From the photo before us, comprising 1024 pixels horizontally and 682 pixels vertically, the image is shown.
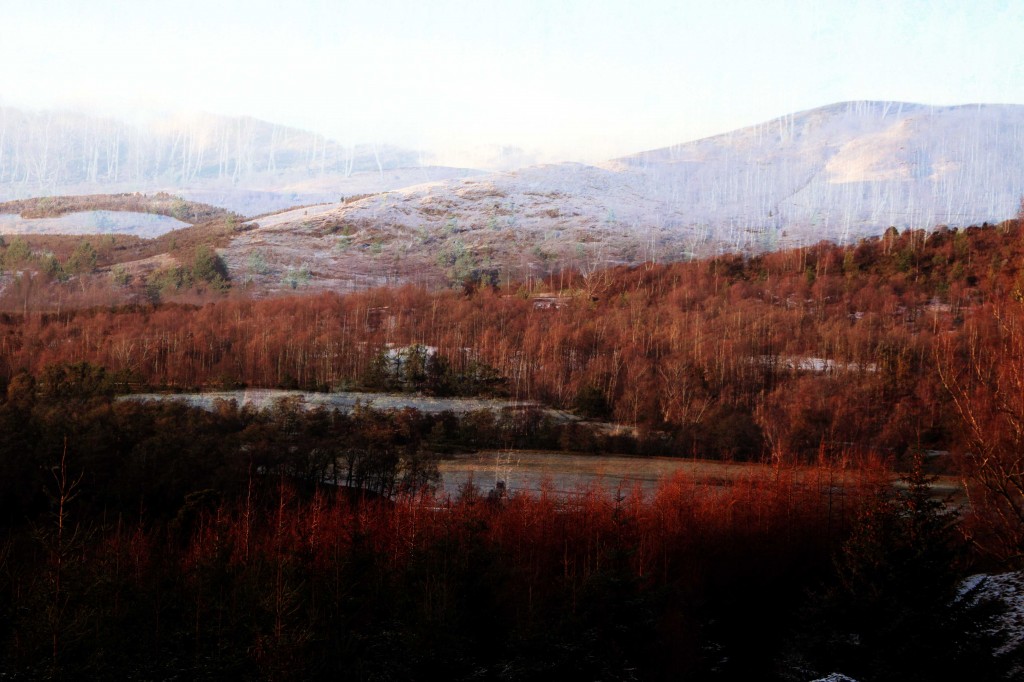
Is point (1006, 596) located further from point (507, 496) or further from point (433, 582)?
point (507, 496)

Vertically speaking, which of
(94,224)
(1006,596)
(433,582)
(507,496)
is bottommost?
(507,496)

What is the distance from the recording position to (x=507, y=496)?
103 feet

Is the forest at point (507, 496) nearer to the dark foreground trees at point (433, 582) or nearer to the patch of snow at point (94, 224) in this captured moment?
the dark foreground trees at point (433, 582)

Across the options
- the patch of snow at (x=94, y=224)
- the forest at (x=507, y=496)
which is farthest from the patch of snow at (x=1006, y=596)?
the patch of snow at (x=94, y=224)

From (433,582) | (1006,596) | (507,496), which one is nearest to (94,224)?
(507,496)

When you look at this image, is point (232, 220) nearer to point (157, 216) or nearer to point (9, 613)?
point (157, 216)

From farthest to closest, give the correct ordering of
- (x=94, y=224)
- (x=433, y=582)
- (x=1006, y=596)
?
(x=94, y=224) < (x=433, y=582) < (x=1006, y=596)

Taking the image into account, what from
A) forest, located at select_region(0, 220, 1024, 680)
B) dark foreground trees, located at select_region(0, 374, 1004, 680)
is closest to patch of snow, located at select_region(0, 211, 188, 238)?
forest, located at select_region(0, 220, 1024, 680)

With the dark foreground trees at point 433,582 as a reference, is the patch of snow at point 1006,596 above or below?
above

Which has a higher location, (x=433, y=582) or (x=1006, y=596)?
(x=1006, y=596)

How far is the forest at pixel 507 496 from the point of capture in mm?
15125

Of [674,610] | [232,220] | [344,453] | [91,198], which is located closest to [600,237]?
[232,220]

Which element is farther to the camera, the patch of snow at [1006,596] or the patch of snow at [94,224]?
the patch of snow at [94,224]

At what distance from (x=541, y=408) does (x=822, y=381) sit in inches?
684
